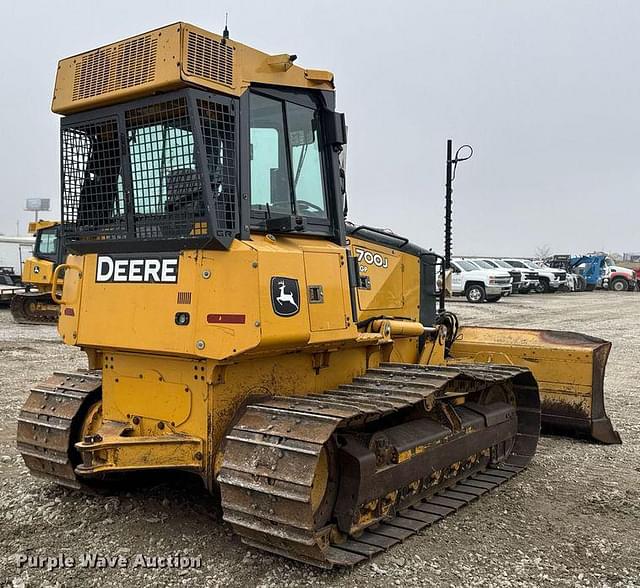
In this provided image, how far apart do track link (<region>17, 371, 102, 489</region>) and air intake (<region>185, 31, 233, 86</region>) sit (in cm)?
248

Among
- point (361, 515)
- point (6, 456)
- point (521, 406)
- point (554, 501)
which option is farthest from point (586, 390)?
point (6, 456)

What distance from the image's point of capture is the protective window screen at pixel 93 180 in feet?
16.1

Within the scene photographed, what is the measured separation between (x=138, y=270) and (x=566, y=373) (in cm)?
476

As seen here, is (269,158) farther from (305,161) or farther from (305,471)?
(305,471)

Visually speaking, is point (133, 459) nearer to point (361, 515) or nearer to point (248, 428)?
point (248, 428)

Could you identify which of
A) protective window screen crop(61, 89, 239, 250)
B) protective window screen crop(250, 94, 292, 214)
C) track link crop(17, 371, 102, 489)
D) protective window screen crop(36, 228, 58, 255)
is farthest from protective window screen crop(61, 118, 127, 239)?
protective window screen crop(36, 228, 58, 255)

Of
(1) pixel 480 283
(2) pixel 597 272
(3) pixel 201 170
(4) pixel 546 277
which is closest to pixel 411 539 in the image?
(3) pixel 201 170

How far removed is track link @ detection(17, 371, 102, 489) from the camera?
529 centimetres

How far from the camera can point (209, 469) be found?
4.64 metres

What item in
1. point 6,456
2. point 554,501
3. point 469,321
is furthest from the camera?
point 469,321

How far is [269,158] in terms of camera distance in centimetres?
492

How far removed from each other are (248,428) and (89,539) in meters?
1.41

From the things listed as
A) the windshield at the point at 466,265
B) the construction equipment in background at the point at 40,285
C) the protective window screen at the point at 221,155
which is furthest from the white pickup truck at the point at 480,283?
the protective window screen at the point at 221,155

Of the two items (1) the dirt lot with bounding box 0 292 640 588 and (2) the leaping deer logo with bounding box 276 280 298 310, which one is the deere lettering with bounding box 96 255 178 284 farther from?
(1) the dirt lot with bounding box 0 292 640 588
